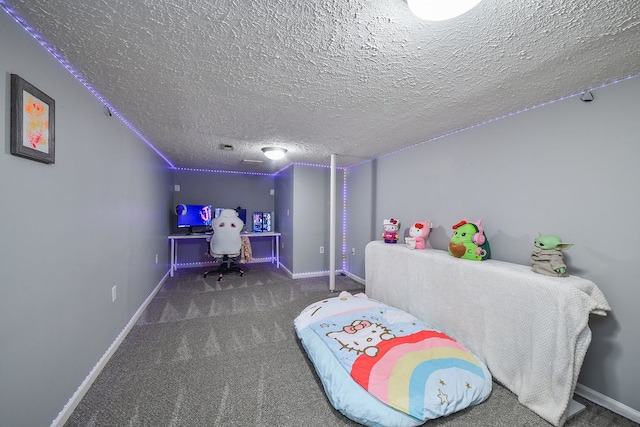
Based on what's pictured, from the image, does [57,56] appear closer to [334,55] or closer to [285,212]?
[334,55]

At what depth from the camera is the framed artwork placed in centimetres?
105

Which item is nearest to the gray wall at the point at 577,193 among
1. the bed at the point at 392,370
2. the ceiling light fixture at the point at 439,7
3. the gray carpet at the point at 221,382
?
the gray carpet at the point at 221,382

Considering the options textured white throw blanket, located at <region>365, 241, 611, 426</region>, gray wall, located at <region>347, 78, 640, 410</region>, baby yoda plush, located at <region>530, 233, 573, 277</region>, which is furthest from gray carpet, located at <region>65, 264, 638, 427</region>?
baby yoda plush, located at <region>530, 233, 573, 277</region>

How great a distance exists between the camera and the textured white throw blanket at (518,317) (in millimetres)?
1354

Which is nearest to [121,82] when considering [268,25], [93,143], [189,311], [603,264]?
[93,143]

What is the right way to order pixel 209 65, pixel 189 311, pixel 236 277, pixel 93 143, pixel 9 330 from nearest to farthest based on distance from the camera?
pixel 9 330 → pixel 209 65 → pixel 93 143 → pixel 189 311 → pixel 236 277

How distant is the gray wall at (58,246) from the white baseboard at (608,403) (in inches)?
125

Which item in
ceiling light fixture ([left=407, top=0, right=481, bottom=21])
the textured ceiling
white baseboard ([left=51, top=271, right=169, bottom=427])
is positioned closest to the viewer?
ceiling light fixture ([left=407, top=0, right=481, bottom=21])

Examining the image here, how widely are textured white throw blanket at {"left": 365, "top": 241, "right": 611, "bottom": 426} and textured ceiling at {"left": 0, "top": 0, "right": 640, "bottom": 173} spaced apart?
127 centimetres

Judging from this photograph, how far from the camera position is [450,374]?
1537mm

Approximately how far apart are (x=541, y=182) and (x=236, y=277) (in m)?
4.34

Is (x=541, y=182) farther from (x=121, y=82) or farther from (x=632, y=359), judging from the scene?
(x=121, y=82)

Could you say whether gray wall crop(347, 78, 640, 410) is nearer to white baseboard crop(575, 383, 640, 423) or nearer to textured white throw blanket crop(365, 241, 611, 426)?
white baseboard crop(575, 383, 640, 423)

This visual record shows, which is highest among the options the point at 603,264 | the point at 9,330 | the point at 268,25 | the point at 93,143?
the point at 268,25
